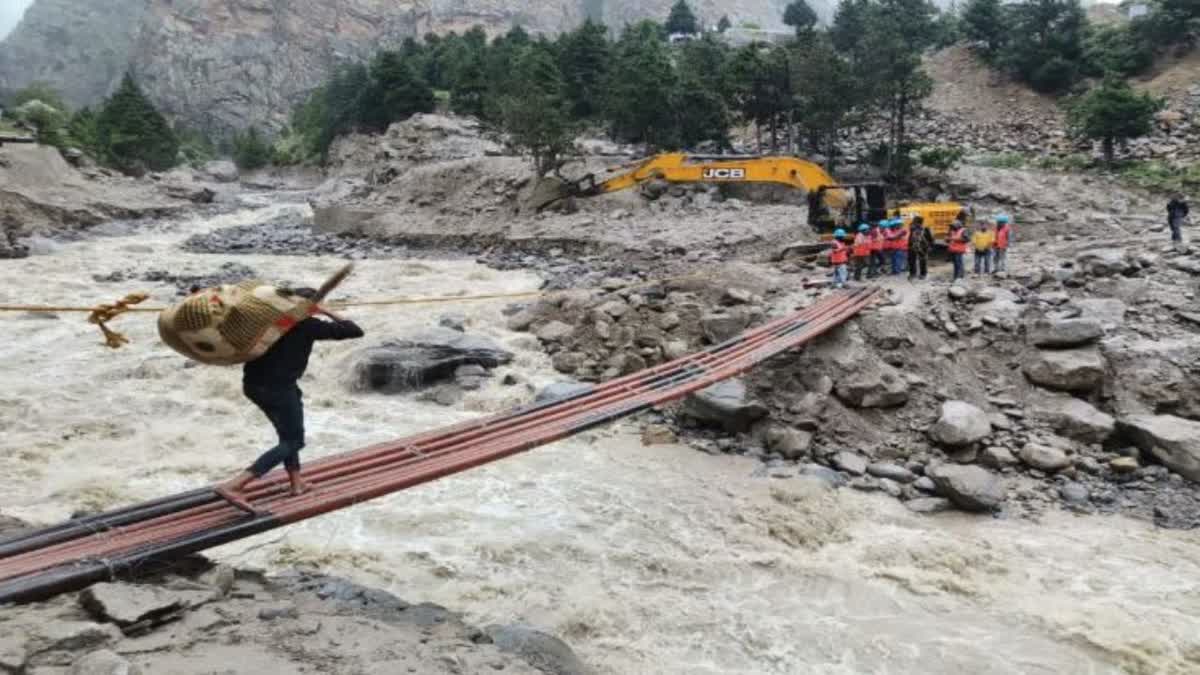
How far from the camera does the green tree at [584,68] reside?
3909cm

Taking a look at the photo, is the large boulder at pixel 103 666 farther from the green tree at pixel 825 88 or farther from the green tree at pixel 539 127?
the green tree at pixel 825 88

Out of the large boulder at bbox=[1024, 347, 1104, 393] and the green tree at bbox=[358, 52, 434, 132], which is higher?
the green tree at bbox=[358, 52, 434, 132]

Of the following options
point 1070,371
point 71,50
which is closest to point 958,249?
point 1070,371

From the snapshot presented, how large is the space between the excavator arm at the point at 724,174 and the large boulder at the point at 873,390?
7320mm

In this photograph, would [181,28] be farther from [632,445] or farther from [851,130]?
[632,445]

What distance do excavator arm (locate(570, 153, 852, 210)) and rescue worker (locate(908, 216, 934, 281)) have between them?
12.7ft

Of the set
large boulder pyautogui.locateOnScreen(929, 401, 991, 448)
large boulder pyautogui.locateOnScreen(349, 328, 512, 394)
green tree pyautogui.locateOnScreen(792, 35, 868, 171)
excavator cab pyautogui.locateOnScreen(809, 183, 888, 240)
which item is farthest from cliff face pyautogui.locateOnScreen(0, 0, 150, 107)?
large boulder pyautogui.locateOnScreen(929, 401, 991, 448)

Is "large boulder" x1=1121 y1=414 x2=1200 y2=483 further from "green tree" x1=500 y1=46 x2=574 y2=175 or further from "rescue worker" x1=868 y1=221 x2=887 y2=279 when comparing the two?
"green tree" x1=500 y1=46 x2=574 y2=175

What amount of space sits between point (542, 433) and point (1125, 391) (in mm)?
7214

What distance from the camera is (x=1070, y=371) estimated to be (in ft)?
31.2

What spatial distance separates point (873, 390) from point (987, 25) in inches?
1288

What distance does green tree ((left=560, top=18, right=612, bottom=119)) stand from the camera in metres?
39.1

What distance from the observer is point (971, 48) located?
37219mm

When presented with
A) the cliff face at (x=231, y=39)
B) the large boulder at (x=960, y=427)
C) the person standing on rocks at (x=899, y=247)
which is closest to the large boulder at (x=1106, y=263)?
the person standing on rocks at (x=899, y=247)
